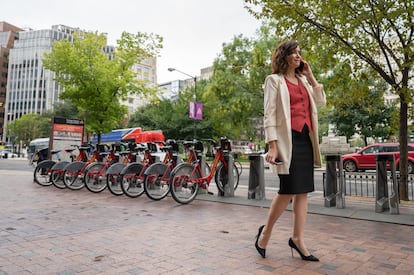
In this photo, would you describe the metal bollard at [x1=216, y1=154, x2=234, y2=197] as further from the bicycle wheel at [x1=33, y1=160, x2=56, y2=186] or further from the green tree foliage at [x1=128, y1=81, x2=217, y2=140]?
the green tree foliage at [x1=128, y1=81, x2=217, y2=140]

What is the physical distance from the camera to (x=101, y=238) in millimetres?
3979

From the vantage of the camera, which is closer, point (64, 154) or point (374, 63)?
point (374, 63)

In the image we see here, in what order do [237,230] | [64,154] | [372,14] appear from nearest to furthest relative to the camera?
[237,230] → [372,14] → [64,154]

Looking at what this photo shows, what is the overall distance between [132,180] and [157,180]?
0.86 metres

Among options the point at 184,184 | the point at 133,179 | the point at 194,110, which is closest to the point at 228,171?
the point at 184,184

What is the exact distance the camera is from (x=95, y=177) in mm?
8688

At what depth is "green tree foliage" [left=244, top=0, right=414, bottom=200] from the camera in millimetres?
6812

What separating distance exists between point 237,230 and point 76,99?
49.7 ft

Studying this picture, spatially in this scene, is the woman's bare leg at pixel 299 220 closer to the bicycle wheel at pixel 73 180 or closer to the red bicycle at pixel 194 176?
the red bicycle at pixel 194 176

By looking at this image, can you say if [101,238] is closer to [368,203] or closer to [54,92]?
[368,203]

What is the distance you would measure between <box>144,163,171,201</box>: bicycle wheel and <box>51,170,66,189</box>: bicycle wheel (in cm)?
373

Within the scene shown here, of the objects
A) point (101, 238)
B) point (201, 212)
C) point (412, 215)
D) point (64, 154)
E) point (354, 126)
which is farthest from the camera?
point (354, 126)

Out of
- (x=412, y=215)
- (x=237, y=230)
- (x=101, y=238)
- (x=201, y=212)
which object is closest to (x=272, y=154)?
(x=237, y=230)

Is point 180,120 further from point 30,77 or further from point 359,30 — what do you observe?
point 30,77
